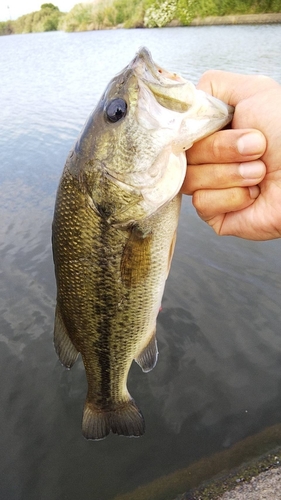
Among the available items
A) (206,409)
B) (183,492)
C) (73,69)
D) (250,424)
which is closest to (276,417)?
(250,424)

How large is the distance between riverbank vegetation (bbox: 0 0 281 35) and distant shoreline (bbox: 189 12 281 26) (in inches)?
23.8

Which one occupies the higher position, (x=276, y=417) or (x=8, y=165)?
(x=8, y=165)

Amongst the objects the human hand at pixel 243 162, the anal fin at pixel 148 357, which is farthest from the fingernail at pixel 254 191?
the anal fin at pixel 148 357

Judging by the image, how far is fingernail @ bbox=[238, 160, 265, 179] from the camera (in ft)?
5.70

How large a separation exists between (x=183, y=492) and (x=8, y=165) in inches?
328

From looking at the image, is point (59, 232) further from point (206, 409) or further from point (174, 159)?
point (206, 409)

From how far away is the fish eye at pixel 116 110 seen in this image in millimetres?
1670

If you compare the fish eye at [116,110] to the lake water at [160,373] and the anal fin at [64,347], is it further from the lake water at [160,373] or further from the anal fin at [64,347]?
the lake water at [160,373]

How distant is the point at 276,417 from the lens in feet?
11.8

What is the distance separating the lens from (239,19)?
40750mm

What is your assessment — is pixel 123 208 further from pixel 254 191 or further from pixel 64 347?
pixel 64 347

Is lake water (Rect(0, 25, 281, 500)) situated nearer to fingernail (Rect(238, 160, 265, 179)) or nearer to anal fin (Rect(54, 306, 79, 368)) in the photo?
anal fin (Rect(54, 306, 79, 368))

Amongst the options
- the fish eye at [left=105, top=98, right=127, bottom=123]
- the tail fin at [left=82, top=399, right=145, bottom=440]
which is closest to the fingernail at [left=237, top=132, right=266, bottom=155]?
the fish eye at [left=105, top=98, right=127, bottom=123]

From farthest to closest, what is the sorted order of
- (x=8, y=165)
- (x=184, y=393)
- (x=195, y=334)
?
1. (x=8, y=165)
2. (x=195, y=334)
3. (x=184, y=393)
